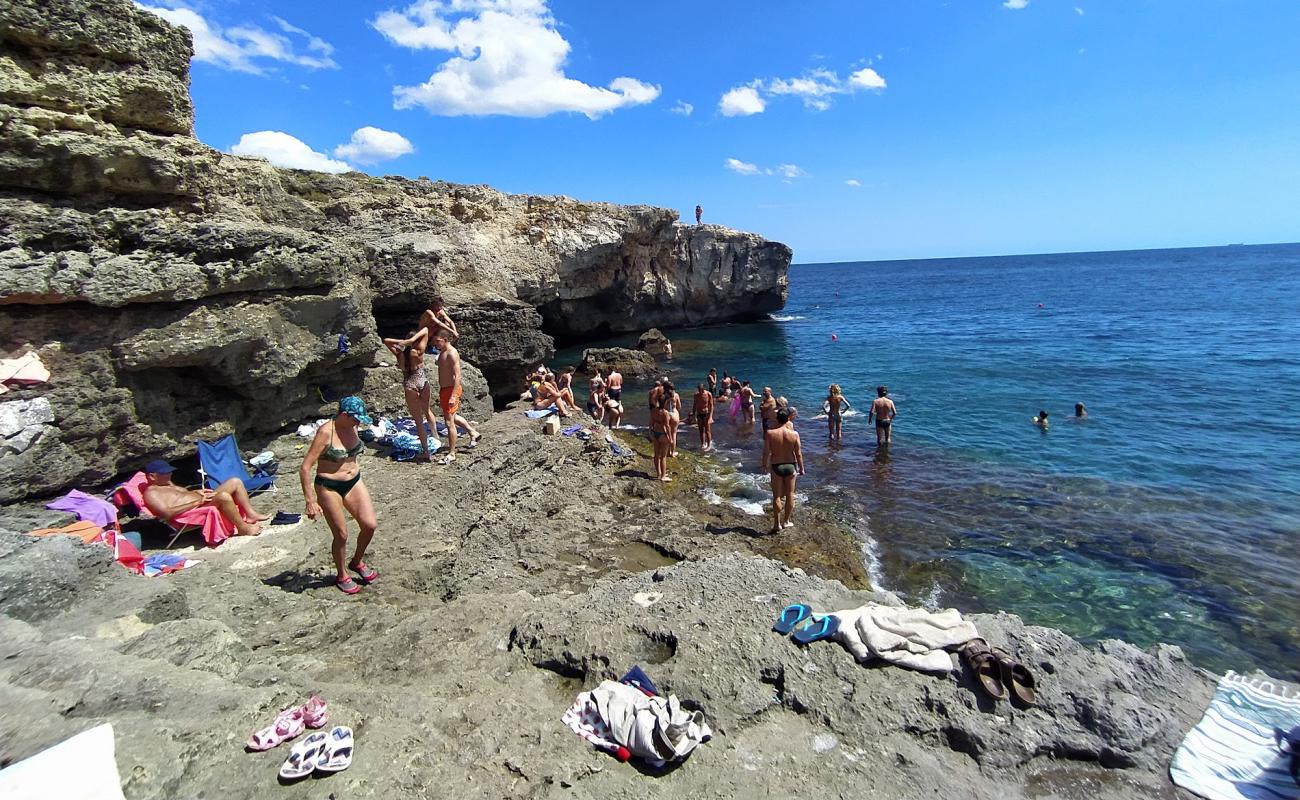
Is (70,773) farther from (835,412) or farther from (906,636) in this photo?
(835,412)

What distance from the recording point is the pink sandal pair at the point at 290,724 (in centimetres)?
306

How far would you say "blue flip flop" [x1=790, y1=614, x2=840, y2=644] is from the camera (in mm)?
4738

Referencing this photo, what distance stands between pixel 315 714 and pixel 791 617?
11.2 ft

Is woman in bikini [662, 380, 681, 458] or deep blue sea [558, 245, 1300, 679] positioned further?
woman in bikini [662, 380, 681, 458]

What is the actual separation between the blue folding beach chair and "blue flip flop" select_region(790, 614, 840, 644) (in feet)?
23.0

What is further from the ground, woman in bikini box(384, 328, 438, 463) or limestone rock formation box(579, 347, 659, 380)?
woman in bikini box(384, 328, 438, 463)

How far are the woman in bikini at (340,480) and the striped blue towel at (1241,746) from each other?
6.55m

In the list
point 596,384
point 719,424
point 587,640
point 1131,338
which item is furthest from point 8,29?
point 1131,338

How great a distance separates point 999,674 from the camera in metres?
4.46

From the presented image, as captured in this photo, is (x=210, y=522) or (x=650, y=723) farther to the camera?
(x=210, y=522)

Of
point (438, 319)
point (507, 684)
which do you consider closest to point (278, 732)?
point (507, 684)

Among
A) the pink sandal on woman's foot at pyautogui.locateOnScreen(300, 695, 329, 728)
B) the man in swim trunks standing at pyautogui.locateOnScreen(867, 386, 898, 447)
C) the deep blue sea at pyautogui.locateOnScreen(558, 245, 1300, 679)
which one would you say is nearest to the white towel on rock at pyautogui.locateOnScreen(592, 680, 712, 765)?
the pink sandal on woman's foot at pyautogui.locateOnScreen(300, 695, 329, 728)

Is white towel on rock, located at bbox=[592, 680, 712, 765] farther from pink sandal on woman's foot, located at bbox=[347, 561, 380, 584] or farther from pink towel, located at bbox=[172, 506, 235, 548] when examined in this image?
pink towel, located at bbox=[172, 506, 235, 548]

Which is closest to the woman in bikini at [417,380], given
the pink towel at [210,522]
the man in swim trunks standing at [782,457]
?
the pink towel at [210,522]
